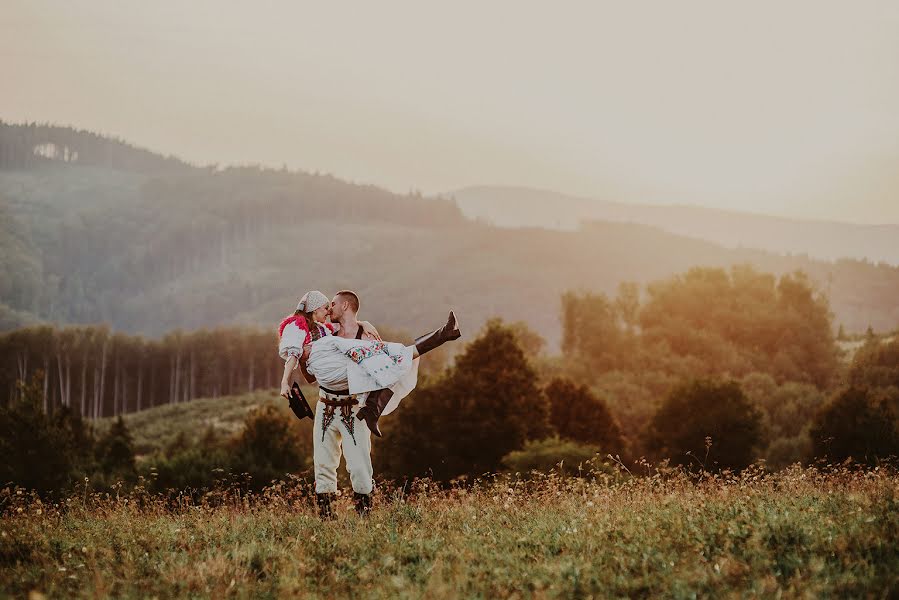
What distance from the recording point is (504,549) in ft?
25.7

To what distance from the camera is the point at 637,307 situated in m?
103

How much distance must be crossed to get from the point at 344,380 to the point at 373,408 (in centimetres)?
52

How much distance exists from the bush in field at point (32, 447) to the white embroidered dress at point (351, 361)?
2684 cm

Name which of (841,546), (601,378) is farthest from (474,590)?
(601,378)

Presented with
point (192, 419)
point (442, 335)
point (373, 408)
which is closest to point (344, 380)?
point (373, 408)

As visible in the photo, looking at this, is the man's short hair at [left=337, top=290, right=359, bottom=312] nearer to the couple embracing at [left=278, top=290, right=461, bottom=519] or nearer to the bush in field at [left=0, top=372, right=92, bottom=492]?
the couple embracing at [left=278, top=290, right=461, bottom=519]

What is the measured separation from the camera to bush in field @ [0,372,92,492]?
32938 mm

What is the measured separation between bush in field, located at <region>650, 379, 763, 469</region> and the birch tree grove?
10116 centimetres

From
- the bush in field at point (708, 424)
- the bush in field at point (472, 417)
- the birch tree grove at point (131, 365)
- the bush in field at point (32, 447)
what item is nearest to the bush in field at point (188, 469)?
the bush in field at point (32, 447)

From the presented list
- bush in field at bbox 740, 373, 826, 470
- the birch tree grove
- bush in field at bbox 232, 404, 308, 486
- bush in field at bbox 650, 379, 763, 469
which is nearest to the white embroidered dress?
bush in field at bbox 650, 379, 763, 469

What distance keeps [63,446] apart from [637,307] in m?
79.3

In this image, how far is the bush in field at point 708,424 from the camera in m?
40.2

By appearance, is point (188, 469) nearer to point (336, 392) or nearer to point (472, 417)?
point (472, 417)

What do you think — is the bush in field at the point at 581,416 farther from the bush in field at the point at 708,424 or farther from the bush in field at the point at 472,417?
the bush in field at the point at 472,417
